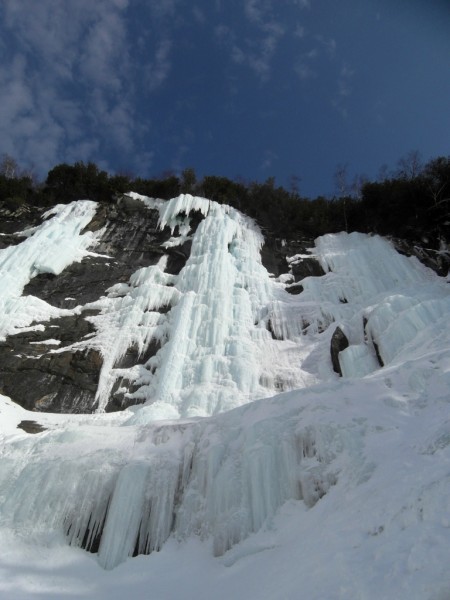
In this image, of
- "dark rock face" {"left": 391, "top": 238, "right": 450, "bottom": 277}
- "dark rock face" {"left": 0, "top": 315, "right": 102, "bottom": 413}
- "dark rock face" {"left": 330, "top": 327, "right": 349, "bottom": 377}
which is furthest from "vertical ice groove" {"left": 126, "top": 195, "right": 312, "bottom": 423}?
"dark rock face" {"left": 391, "top": 238, "right": 450, "bottom": 277}

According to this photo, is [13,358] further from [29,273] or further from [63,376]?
[29,273]

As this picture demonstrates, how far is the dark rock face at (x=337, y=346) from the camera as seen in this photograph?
1389 cm

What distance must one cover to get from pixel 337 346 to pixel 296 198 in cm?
1390

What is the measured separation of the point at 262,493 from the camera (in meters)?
5.72

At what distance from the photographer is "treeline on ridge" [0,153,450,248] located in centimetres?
2177

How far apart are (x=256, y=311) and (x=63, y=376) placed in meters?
7.95

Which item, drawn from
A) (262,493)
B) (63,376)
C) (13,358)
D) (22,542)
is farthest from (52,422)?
(262,493)

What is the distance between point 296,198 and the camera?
25.5 metres

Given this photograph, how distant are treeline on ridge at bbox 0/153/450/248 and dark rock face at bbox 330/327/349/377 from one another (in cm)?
1007

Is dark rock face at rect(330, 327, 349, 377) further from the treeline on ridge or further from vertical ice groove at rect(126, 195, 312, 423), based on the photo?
the treeline on ridge

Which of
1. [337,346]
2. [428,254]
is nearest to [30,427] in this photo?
[337,346]

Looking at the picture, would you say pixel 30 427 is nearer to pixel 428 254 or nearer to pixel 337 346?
pixel 337 346

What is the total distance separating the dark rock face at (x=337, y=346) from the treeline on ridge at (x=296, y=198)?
33.0 feet

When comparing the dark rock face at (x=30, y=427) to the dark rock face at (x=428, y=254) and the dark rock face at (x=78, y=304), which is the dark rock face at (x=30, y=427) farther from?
the dark rock face at (x=428, y=254)
